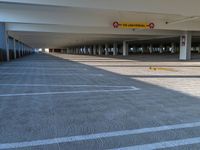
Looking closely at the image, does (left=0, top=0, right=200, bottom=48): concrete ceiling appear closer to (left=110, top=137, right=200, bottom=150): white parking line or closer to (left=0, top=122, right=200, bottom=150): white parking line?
(left=0, top=122, right=200, bottom=150): white parking line

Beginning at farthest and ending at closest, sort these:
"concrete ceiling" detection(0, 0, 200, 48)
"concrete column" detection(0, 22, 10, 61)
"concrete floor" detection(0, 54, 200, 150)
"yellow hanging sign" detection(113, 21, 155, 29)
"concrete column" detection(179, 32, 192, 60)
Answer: "concrete column" detection(179, 32, 192, 60)
"concrete column" detection(0, 22, 10, 61)
"yellow hanging sign" detection(113, 21, 155, 29)
"concrete ceiling" detection(0, 0, 200, 48)
"concrete floor" detection(0, 54, 200, 150)

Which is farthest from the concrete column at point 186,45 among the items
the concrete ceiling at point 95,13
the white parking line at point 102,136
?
the white parking line at point 102,136

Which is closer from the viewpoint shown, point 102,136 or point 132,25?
point 102,136

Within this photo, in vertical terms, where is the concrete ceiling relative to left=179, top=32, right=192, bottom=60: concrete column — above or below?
above

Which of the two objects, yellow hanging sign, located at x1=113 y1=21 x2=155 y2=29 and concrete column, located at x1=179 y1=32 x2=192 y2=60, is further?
concrete column, located at x1=179 y1=32 x2=192 y2=60

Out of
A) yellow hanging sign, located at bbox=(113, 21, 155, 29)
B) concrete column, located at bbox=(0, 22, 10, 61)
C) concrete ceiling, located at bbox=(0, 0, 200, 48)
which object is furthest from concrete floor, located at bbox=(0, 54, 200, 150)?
concrete column, located at bbox=(0, 22, 10, 61)

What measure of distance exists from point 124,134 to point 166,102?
2723 millimetres

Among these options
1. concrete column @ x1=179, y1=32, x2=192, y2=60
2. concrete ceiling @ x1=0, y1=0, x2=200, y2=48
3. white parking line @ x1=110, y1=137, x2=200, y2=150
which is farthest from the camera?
concrete column @ x1=179, y1=32, x2=192, y2=60

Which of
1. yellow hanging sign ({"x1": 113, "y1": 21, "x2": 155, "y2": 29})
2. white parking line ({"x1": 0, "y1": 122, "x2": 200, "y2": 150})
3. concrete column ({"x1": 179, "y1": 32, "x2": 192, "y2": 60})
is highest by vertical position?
yellow hanging sign ({"x1": 113, "y1": 21, "x2": 155, "y2": 29})

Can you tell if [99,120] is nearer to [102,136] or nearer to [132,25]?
[102,136]

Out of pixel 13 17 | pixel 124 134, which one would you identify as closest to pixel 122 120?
pixel 124 134

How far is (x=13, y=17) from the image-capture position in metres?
17.5

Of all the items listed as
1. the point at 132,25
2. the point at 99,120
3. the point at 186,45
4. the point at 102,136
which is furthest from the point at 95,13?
the point at 102,136

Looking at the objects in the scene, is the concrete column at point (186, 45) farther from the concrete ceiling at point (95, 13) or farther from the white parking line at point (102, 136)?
the white parking line at point (102, 136)
